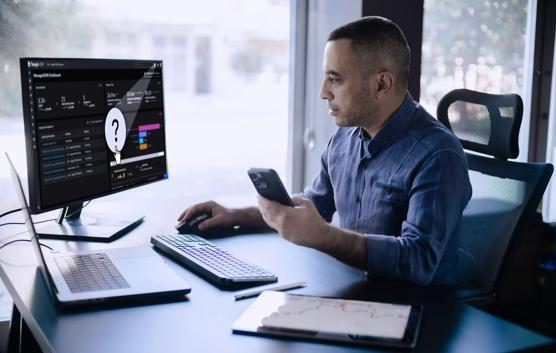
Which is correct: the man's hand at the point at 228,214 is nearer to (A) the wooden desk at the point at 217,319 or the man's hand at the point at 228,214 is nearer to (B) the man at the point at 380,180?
(B) the man at the point at 380,180

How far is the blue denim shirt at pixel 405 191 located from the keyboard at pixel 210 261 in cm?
27

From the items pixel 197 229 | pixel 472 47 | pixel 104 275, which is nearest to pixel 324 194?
pixel 197 229

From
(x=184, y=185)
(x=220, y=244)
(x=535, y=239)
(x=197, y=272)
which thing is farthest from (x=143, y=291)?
(x=535, y=239)

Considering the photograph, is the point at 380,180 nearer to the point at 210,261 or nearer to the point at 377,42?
the point at 377,42

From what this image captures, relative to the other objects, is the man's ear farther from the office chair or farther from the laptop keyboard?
the laptop keyboard

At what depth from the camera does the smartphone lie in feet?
4.78

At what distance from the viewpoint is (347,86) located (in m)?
1.84

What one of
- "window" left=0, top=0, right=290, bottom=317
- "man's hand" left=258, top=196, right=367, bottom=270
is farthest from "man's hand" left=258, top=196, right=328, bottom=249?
"window" left=0, top=0, right=290, bottom=317

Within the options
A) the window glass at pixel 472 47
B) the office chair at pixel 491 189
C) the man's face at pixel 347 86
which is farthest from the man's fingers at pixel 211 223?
the window glass at pixel 472 47

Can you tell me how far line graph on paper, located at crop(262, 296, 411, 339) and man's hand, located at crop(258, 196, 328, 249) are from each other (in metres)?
0.20

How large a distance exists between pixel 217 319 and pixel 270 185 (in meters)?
0.37

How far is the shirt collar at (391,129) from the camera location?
1806 mm

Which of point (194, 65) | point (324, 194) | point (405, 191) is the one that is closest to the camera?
point (405, 191)

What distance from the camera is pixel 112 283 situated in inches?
53.8
